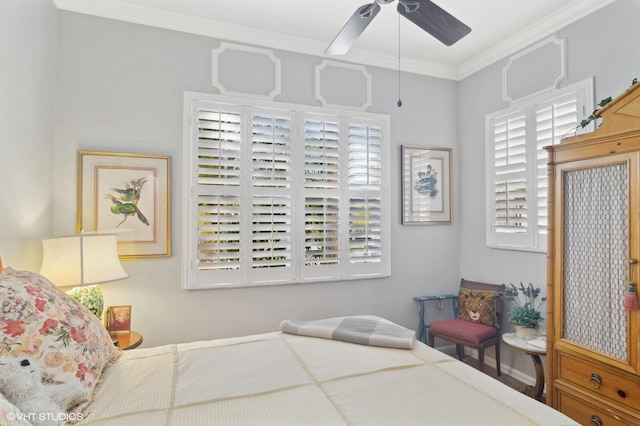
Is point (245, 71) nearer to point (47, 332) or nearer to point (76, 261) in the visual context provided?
point (76, 261)

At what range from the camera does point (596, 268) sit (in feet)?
6.36

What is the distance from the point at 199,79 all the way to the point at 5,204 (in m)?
1.54

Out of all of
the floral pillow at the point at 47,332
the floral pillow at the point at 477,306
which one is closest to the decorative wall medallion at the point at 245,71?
the floral pillow at the point at 47,332

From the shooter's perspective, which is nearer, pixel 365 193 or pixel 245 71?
pixel 245 71

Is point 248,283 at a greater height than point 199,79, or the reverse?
point 199,79

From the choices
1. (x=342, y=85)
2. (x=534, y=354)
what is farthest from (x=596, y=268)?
(x=342, y=85)

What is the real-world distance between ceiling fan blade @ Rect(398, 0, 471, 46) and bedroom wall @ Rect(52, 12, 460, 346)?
4.46 ft

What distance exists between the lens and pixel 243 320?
9.36ft

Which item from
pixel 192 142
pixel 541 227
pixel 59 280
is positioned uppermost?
pixel 192 142

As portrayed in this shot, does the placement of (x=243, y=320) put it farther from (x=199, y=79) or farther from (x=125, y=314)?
(x=199, y=79)

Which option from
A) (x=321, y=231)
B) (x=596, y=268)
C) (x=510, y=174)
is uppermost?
(x=510, y=174)

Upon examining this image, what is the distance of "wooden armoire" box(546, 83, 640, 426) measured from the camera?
5.78 feet

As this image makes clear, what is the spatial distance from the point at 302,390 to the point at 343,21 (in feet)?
8.36

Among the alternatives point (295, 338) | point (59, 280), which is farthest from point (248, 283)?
point (59, 280)
